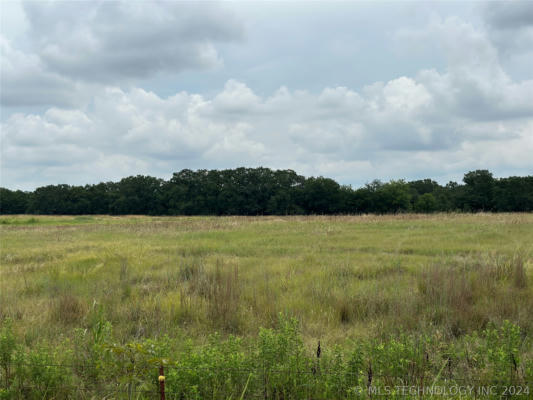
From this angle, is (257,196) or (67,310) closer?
(67,310)

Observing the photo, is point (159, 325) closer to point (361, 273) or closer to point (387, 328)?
point (387, 328)

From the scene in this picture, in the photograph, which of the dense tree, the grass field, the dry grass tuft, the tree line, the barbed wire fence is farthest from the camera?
the dense tree

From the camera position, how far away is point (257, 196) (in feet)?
318

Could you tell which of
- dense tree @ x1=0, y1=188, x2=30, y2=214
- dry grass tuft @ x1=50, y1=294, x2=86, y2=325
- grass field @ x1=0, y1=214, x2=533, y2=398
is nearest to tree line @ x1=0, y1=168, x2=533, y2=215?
dense tree @ x1=0, y1=188, x2=30, y2=214

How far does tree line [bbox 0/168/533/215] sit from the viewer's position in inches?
3420

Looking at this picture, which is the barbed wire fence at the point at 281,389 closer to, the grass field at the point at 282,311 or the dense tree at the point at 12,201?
the grass field at the point at 282,311

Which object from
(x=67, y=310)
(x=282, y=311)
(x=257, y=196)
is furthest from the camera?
(x=257, y=196)

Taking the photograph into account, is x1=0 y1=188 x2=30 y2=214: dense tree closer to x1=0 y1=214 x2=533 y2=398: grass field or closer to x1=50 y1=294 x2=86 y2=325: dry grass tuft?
x1=0 y1=214 x2=533 y2=398: grass field

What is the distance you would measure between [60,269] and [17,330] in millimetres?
5930

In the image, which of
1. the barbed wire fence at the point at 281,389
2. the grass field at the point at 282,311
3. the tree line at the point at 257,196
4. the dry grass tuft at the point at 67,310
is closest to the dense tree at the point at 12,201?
the tree line at the point at 257,196

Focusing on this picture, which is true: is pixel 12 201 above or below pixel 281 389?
above

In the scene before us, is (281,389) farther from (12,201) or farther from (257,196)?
(12,201)

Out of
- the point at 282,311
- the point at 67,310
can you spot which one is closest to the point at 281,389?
the point at 282,311

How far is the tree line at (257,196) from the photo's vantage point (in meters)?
86.9
